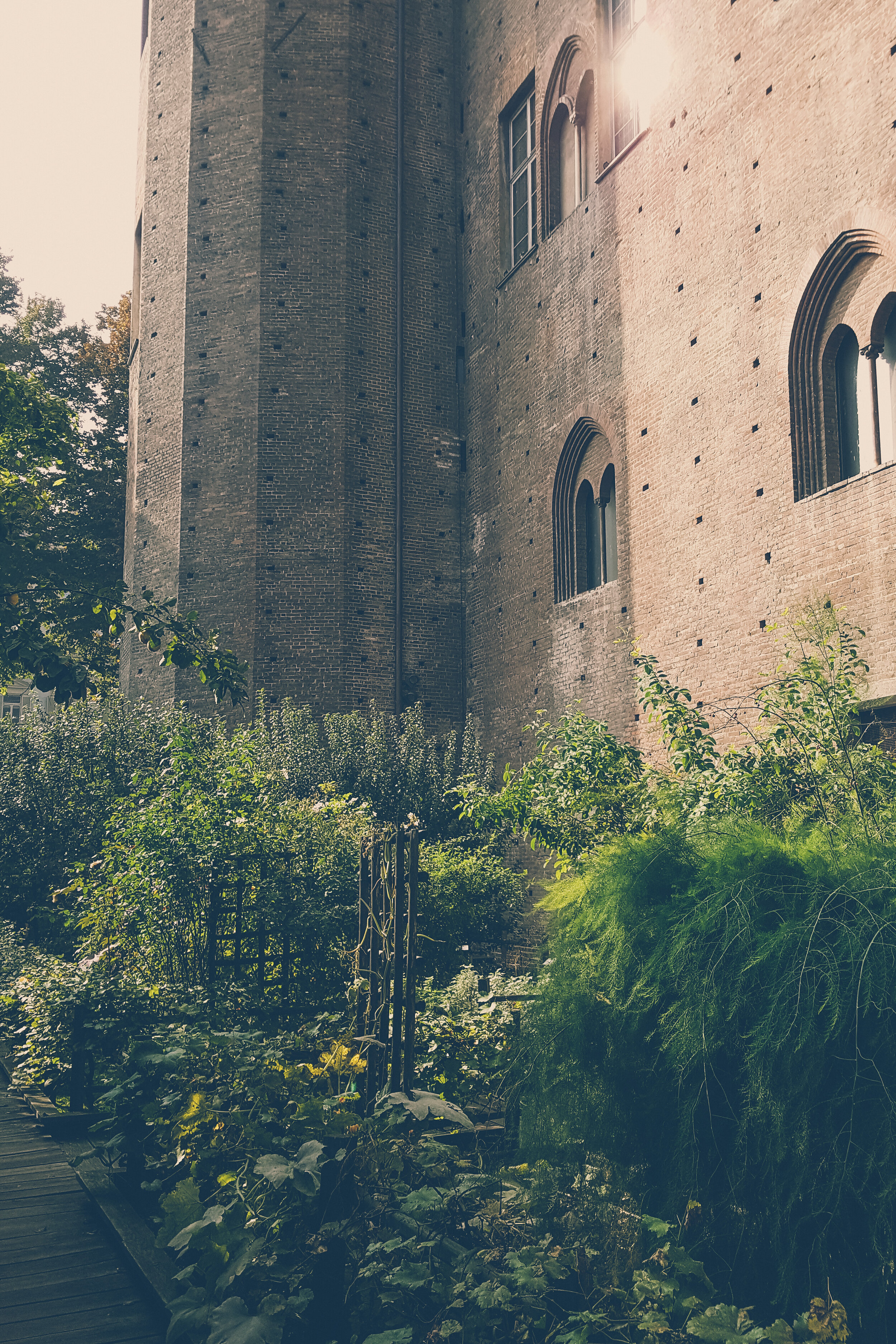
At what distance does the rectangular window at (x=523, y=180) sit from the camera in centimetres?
1569

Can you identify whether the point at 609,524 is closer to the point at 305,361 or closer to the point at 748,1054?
the point at 305,361

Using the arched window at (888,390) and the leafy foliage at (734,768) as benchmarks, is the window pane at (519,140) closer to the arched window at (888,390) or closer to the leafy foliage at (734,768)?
the arched window at (888,390)

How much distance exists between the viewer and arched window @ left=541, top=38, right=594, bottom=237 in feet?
46.9

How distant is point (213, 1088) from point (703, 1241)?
2.02m

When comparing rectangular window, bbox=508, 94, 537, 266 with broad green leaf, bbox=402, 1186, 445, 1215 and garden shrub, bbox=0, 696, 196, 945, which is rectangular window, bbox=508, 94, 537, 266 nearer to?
garden shrub, bbox=0, 696, 196, 945

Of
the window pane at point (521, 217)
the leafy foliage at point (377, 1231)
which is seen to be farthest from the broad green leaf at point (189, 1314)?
the window pane at point (521, 217)

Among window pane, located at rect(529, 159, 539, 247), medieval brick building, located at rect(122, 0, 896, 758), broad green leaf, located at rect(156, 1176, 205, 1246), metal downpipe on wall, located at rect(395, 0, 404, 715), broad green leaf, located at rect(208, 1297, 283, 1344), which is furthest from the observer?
metal downpipe on wall, located at rect(395, 0, 404, 715)

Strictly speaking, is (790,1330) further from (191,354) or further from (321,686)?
(191,354)

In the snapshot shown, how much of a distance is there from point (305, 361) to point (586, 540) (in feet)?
19.2

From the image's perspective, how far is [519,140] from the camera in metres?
16.4

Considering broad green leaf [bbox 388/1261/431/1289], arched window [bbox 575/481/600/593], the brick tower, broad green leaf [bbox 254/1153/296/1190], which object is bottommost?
broad green leaf [bbox 388/1261/431/1289]

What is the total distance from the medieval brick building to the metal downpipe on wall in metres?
0.06

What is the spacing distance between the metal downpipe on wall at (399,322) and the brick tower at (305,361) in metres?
0.04

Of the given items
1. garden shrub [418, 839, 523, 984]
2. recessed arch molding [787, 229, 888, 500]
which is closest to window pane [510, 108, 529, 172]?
recessed arch molding [787, 229, 888, 500]
